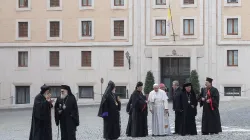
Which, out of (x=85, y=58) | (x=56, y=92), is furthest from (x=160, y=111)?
(x=56, y=92)

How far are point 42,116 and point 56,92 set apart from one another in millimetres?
37141

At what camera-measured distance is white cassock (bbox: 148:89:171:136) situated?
74.4 ft

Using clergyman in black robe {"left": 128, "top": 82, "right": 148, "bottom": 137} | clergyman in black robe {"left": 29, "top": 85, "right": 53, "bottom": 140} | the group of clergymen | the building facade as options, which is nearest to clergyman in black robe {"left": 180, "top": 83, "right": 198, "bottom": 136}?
the group of clergymen

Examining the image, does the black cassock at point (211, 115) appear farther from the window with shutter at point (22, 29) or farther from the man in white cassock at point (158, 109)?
the window with shutter at point (22, 29)

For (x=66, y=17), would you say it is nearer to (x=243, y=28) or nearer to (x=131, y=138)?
(x=243, y=28)

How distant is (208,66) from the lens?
172ft

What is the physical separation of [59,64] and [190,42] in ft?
36.5

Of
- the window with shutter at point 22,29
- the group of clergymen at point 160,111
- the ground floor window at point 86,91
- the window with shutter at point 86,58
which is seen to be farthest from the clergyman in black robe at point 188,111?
the window with shutter at point 22,29

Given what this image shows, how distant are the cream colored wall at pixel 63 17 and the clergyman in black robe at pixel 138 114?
31364 millimetres

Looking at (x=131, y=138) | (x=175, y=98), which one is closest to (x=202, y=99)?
(x=175, y=98)

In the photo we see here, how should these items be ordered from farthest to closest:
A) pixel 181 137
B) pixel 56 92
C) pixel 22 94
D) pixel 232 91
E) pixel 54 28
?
pixel 22 94 → pixel 54 28 → pixel 56 92 → pixel 232 91 → pixel 181 137

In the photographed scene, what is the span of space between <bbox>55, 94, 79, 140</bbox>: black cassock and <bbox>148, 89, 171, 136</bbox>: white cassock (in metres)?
4.68

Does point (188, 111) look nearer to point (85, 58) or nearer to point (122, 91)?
point (122, 91)

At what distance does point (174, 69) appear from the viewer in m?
53.8
